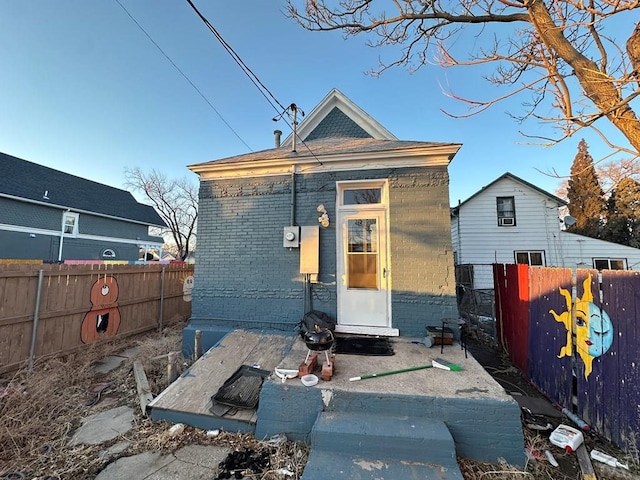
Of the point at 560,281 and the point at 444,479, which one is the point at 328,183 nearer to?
the point at 560,281

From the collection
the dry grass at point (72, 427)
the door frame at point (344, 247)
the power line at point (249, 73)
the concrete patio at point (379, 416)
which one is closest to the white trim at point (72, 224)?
the dry grass at point (72, 427)

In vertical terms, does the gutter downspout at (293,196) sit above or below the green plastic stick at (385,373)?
above

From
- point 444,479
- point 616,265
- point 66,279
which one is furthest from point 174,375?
point 616,265

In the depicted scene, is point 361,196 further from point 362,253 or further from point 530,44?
point 530,44

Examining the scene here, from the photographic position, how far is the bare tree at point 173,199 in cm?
2567

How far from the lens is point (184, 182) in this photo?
87.2 ft

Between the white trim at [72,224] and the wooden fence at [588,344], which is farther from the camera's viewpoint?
the white trim at [72,224]

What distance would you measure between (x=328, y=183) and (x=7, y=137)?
22.0 m

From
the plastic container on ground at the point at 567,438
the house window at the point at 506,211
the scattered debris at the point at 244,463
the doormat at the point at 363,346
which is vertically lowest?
the scattered debris at the point at 244,463

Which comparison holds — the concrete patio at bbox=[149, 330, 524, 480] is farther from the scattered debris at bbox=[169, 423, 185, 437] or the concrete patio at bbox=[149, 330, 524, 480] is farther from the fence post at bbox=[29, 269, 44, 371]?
the fence post at bbox=[29, 269, 44, 371]

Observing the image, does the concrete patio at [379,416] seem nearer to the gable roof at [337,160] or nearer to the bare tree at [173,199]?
the gable roof at [337,160]

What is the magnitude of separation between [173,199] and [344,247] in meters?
26.8

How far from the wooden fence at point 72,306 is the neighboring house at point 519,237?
11.1 metres

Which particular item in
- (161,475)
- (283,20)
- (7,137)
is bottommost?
(161,475)
